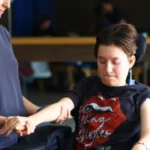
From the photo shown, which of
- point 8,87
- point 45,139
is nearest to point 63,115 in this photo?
point 45,139

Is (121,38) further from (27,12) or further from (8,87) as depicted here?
(27,12)

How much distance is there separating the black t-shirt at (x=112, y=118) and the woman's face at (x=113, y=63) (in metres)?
0.05

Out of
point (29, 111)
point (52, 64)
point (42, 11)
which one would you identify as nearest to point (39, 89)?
point (52, 64)

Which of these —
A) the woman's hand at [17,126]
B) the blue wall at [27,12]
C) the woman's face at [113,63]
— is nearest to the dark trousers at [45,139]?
the woman's hand at [17,126]

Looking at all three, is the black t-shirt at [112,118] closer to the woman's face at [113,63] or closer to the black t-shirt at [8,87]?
the woman's face at [113,63]

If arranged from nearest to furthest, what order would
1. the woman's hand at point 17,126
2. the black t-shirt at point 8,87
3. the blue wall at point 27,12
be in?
the woman's hand at point 17,126, the black t-shirt at point 8,87, the blue wall at point 27,12

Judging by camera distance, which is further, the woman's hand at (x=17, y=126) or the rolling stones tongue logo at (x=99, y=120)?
the rolling stones tongue logo at (x=99, y=120)

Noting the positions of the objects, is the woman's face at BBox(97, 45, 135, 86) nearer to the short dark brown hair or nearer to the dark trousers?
the short dark brown hair

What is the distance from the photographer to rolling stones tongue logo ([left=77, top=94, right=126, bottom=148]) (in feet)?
4.68

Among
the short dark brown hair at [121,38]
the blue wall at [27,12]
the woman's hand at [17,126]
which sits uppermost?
the short dark brown hair at [121,38]

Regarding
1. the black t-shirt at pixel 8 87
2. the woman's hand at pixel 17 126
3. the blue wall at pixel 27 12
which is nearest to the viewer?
the woman's hand at pixel 17 126

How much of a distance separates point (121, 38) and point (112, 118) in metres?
0.28

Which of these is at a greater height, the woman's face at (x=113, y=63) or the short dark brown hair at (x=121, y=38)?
the short dark brown hair at (x=121, y=38)

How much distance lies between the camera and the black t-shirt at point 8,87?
1391mm
